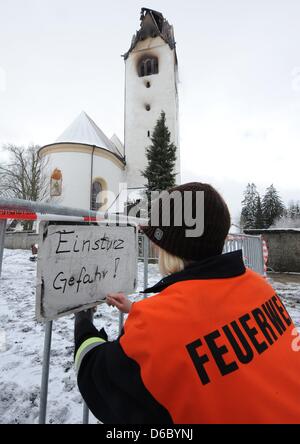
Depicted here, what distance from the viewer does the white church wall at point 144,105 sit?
1016 inches

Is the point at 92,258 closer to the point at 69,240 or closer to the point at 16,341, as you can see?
the point at 69,240

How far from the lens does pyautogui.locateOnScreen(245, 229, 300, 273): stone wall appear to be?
33.2 feet

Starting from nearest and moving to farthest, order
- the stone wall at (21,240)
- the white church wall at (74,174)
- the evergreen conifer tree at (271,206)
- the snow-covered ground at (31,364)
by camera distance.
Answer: the snow-covered ground at (31,364) → the stone wall at (21,240) → the white church wall at (74,174) → the evergreen conifer tree at (271,206)

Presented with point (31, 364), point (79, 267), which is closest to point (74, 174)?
point (31, 364)

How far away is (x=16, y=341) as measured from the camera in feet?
8.97

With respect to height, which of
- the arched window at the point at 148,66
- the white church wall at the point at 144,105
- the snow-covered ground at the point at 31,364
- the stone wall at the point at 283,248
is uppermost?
the arched window at the point at 148,66

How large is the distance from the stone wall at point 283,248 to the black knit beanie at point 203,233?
9.58 metres

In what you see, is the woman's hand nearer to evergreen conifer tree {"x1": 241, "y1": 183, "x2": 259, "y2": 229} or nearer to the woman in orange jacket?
the woman in orange jacket

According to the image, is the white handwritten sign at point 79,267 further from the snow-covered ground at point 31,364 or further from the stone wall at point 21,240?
the stone wall at point 21,240

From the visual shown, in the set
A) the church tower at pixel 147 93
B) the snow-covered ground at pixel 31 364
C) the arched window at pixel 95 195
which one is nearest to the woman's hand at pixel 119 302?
the snow-covered ground at pixel 31 364

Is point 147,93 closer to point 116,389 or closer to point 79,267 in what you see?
point 79,267

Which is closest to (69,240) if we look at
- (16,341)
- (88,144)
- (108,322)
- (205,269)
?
(205,269)

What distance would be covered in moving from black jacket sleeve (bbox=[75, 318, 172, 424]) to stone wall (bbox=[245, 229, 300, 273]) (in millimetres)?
9919
